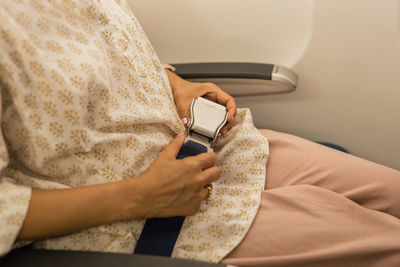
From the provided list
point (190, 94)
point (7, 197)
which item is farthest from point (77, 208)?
point (190, 94)

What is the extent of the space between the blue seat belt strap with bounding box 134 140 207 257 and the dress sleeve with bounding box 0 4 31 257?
22 cm

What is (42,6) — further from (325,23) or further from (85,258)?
(325,23)

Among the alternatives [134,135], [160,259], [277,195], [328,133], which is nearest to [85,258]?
[160,259]

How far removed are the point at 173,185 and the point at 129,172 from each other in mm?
93

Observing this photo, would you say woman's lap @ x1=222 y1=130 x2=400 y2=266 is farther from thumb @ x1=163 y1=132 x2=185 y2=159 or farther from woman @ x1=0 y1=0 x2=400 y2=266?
thumb @ x1=163 y1=132 x2=185 y2=159

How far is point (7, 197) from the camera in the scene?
1.63 feet

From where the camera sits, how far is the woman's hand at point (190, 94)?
2.77ft

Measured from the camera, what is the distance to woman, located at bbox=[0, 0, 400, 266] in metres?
0.54

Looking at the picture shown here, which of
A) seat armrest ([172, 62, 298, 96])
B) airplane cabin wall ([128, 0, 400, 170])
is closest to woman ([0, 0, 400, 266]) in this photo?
seat armrest ([172, 62, 298, 96])

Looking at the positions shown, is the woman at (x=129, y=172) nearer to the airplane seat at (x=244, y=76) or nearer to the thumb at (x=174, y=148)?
the thumb at (x=174, y=148)

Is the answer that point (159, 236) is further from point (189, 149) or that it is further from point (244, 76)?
point (244, 76)

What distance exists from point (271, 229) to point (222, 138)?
24 cm

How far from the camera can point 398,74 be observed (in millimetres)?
974

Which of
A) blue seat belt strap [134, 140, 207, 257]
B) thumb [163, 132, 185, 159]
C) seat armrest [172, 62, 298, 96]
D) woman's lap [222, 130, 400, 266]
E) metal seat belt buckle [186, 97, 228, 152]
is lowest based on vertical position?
blue seat belt strap [134, 140, 207, 257]
